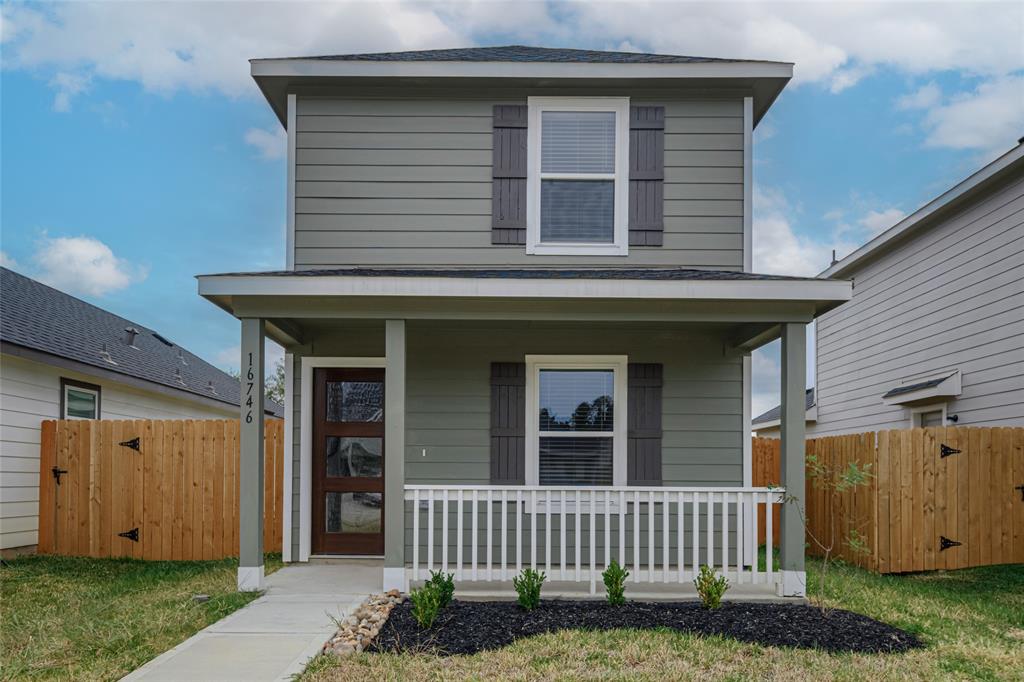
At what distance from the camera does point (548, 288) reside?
672cm

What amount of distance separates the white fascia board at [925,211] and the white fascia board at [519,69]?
346 cm

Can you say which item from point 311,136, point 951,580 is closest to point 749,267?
point 951,580

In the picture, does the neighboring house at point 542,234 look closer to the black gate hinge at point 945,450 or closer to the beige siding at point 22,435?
the black gate hinge at point 945,450

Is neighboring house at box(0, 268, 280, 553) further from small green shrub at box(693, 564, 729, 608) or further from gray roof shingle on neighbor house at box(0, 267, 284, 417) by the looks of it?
small green shrub at box(693, 564, 729, 608)

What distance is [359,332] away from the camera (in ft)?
28.1

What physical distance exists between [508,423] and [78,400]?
21.7 ft

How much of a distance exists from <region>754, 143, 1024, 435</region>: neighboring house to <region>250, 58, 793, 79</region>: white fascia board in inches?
148

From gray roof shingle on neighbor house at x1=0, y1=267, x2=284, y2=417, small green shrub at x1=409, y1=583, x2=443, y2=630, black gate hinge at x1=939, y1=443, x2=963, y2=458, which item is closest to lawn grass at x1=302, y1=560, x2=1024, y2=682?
small green shrub at x1=409, y1=583, x2=443, y2=630

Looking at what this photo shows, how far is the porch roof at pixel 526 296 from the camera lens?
6711 mm

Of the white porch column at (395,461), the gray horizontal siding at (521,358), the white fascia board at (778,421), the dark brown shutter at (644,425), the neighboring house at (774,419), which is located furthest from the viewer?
the neighboring house at (774,419)

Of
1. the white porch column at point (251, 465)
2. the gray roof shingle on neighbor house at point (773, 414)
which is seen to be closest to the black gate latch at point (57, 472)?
the white porch column at point (251, 465)

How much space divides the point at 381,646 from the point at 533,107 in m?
5.42

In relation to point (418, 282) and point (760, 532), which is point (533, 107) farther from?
point (760, 532)

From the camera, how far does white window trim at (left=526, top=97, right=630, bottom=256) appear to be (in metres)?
8.27
